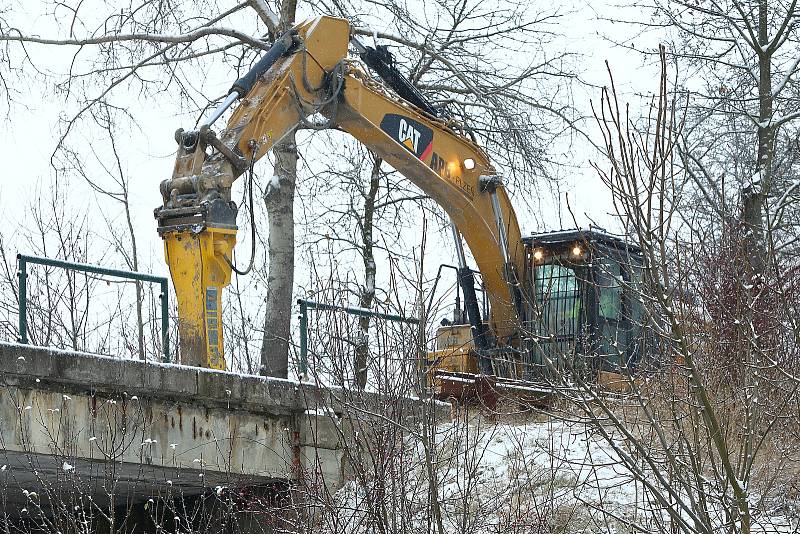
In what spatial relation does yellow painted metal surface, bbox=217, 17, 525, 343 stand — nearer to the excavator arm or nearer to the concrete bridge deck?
the excavator arm

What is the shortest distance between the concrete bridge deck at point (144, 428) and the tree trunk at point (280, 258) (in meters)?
→ 3.23

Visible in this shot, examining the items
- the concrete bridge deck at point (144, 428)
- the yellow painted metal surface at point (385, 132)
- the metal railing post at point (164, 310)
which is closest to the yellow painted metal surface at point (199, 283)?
the concrete bridge deck at point (144, 428)

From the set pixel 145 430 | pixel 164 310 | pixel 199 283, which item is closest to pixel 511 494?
pixel 145 430

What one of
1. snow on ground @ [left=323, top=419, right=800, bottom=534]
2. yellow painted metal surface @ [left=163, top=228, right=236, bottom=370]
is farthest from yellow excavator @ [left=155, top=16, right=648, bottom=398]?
snow on ground @ [left=323, top=419, right=800, bottom=534]

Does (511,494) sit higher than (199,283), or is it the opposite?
(199,283)

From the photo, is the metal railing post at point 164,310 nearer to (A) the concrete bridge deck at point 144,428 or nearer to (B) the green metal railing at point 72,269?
(B) the green metal railing at point 72,269

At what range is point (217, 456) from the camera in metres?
10.8

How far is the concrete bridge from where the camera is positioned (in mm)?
9266

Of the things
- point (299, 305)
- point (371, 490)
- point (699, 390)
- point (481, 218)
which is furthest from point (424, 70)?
point (699, 390)

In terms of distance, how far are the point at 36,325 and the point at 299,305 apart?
366cm

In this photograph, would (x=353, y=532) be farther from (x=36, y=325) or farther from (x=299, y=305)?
(x=36, y=325)

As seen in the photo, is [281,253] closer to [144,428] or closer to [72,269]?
[72,269]

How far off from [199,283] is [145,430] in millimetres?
1380

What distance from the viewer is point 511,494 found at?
9766mm
